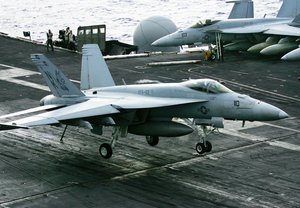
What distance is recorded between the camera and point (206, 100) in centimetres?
2255

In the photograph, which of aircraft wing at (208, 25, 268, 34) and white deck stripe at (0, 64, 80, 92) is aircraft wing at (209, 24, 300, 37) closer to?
aircraft wing at (208, 25, 268, 34)

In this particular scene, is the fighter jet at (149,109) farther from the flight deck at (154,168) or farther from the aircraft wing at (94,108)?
the flight deck at (154,168)

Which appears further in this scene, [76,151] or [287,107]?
[287,107]

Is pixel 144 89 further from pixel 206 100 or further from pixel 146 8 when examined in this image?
pixel 146 8

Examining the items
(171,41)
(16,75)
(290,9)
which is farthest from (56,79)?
(290,9)

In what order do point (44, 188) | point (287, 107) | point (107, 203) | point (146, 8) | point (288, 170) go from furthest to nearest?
1. point (146, 8)
2. point (287, 107)
3. point (288, 170)
4. point (44, 188)
5. point (107, 203)

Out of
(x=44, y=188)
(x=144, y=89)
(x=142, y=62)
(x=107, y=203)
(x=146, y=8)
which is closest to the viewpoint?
(x=107, y=203)

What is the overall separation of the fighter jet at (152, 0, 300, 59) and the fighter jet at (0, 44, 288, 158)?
80.4 ft

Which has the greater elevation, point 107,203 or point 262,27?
point 262,27

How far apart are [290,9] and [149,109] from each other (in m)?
31.2

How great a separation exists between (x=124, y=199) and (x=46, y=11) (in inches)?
5426

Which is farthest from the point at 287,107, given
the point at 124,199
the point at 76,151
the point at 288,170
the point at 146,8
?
the point at 146,8

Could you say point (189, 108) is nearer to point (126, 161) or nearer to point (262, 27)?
point (126, 161)

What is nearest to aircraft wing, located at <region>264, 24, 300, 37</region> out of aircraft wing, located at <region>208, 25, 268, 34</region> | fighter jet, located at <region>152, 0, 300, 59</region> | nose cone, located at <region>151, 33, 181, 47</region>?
fighter jet, located at <region>152, 0, 300, 59</region>
